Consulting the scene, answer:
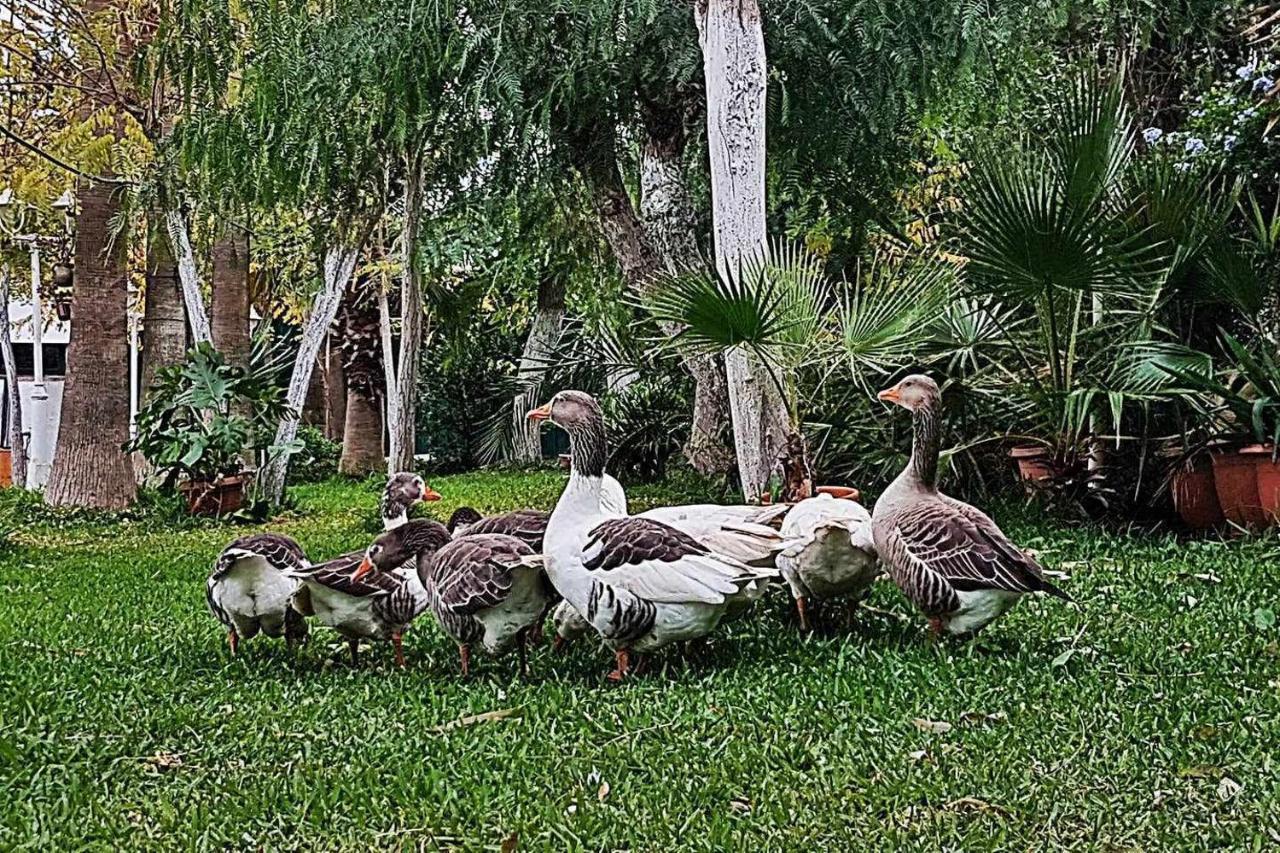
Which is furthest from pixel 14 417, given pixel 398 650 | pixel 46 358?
pixel 398 650

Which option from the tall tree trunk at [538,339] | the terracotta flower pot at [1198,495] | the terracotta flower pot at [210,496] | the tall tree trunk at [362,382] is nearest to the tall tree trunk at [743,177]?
the terracotta flower pot at [1198,495]

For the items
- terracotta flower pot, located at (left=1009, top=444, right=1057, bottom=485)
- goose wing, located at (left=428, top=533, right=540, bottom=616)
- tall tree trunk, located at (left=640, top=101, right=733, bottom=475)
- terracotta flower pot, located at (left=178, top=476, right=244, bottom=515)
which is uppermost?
tall tree trunk, located at (left=640, top=101, right=733, bottom=475)

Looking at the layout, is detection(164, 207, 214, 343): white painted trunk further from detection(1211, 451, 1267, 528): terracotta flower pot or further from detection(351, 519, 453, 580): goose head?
detection(1211, 451, 1267, 528): terracotta flower pot

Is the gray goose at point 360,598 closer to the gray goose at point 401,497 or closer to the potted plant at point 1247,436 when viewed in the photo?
the gray goose at point 401,497

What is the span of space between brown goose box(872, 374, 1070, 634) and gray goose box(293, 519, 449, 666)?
5.95 ft

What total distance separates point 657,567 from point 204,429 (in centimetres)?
800

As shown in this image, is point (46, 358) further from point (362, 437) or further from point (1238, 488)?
point (1238, 488)

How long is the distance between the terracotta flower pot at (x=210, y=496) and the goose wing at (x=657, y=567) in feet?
25.0

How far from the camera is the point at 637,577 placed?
4.23 meters

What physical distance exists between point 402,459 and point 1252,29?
22.8 ft

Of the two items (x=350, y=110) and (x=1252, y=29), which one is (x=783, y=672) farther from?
(x=1252, y=29)

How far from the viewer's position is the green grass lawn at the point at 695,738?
3.06 meters

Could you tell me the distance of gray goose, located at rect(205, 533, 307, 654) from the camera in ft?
15.9

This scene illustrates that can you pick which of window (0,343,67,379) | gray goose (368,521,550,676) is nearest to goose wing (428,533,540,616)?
gray goose (368,521,550,676)
